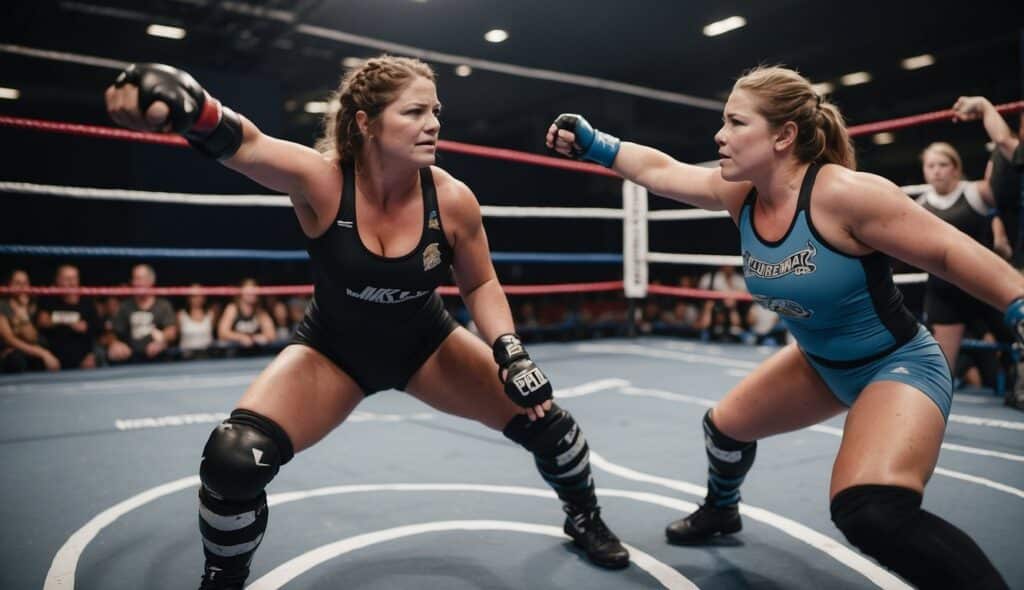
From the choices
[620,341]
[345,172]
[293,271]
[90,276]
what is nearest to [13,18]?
[90,276]

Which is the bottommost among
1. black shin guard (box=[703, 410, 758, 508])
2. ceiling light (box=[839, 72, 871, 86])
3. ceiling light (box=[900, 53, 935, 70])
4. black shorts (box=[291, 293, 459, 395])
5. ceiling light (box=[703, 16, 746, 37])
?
black shin guard (box=[703, 410, 758, 508])

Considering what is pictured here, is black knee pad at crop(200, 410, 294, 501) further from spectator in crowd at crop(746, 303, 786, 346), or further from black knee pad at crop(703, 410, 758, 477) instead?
spectator in crowd at crop(746, 303, 786, 346)

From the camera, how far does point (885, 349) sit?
1576 millimetres

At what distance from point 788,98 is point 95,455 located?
2.47 m

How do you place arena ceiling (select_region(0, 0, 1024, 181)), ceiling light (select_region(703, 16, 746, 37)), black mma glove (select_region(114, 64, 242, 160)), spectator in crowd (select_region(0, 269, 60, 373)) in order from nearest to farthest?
black mma glove (select_region(114, 64, 242, 160)), spectator in crowd (select_region(0, 269, 60, 373)), arena ceiling (select_region(0, 0, 1024, 181)), ceiling light (select_region(703, 16, 746, 37))

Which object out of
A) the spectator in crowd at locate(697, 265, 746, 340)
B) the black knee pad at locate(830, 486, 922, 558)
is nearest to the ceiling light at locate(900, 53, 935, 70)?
the spectator in crowd at locate(697, 265, 746, 340)

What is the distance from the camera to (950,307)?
11.1 ft

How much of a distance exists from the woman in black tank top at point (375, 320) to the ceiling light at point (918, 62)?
34.4 ft

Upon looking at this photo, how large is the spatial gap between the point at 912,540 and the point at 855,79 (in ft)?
38.4

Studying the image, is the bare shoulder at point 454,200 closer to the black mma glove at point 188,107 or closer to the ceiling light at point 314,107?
the black mma glove at point 188,107

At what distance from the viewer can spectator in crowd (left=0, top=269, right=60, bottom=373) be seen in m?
4.45

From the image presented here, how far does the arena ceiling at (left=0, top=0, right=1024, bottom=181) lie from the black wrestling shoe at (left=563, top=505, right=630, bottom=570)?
633 cm

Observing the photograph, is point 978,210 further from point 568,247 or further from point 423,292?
point 568,247

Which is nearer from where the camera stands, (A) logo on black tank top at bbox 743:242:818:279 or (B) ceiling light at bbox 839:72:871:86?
(A) logo on black tank top at bbox 743:242:818:279
